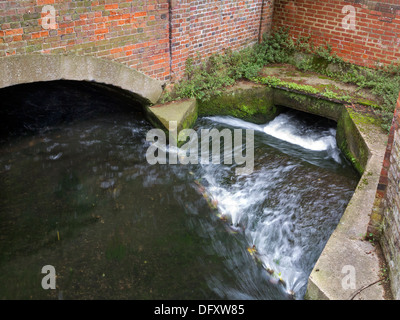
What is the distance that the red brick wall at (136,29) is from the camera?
177 inches

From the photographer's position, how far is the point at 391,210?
135 inches

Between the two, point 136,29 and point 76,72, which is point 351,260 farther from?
point 136,29

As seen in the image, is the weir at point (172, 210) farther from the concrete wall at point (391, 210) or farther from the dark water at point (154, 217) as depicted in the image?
the concrete wall at point (391, 210)

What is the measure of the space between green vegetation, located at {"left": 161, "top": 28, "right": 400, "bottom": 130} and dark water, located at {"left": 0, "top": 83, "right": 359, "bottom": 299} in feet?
3.25

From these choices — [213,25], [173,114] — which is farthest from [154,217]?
[213,25]

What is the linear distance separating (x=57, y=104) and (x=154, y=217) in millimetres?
3592

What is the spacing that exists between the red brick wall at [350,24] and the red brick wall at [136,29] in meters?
0.68

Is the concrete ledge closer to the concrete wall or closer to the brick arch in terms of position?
the concrete wall

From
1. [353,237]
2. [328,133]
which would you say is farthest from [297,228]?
[328,133]

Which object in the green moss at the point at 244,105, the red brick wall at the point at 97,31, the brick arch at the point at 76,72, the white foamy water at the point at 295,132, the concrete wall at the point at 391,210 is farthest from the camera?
the green moss at the point at 244,105

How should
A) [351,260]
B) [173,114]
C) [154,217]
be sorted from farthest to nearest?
[173,114], [154,217], [351,260]

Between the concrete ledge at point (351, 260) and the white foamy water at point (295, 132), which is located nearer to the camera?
the concrete ledge at point (351, 260)

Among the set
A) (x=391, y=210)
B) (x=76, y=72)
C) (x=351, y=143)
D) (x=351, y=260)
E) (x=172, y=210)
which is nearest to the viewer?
(x=391, y=210)

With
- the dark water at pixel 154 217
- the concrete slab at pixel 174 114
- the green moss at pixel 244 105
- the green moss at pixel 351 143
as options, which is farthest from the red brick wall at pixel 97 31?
the green moss at pixel 351 143
